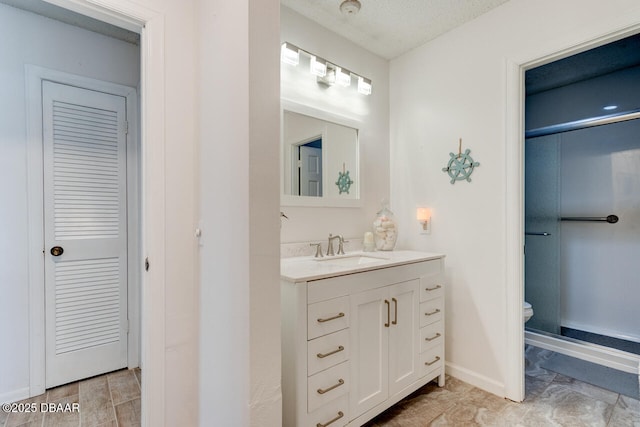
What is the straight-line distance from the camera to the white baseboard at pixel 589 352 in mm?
2211

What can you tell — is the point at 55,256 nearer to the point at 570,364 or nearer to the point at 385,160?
the point at 385,160

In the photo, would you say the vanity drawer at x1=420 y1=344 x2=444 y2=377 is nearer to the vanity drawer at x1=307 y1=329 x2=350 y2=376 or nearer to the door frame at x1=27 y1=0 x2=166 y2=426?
the vanity drawer at x1=307 y1=329 x2=350 y2=376

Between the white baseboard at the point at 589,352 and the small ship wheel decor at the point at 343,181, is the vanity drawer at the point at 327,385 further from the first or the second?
the white baseboard at the point at 589,352

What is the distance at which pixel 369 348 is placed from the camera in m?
1.59

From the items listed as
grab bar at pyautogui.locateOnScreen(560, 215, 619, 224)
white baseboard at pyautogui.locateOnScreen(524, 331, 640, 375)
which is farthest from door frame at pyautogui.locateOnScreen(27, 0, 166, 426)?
grab bar at pyautogui.locateOnScreen(560, 215, 619, 224)

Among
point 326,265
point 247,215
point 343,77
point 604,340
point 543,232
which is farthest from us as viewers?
point 543,232

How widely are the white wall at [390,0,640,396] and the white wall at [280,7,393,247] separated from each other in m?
0.20

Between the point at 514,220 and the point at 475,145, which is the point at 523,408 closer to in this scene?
the point at 514,220

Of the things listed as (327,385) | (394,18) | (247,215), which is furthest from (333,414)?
(394,18)

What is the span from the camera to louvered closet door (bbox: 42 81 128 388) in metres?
2.05

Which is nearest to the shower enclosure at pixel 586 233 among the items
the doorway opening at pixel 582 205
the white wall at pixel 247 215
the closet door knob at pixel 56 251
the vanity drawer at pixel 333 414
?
the doorway opening at pixel 582 205

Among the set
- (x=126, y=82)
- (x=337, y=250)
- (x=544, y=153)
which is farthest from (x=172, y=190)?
(x=544, y=153)

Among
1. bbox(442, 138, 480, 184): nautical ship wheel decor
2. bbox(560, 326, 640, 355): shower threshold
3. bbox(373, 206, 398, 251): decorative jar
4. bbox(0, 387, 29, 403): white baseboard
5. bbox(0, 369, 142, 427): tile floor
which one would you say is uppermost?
bbox(442, 138, 480, 184): nautical ship wheel decor

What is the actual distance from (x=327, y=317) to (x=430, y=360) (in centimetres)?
99
